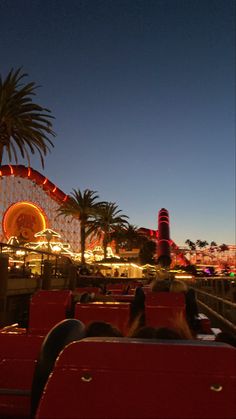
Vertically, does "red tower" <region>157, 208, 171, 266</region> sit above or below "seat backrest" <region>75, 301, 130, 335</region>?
above

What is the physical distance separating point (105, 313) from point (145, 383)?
11.6ft

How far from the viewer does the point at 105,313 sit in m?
5.03

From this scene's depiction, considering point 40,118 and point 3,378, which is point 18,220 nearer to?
point 40,118

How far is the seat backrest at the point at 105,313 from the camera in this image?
5.02 m

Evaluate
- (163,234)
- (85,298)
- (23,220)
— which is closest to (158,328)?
(85,298)

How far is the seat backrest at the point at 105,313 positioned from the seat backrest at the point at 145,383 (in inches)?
136

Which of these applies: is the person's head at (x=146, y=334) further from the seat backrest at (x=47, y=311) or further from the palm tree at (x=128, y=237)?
the palm tree at (x=128, y=237)

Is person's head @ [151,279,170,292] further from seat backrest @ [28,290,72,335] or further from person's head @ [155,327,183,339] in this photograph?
person's head @ [155,327,183,339]

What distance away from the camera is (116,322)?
5090mm

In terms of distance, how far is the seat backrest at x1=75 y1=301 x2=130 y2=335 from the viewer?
5.02 m

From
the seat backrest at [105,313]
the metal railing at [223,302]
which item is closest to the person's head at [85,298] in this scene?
the seat backrest at [105,313]

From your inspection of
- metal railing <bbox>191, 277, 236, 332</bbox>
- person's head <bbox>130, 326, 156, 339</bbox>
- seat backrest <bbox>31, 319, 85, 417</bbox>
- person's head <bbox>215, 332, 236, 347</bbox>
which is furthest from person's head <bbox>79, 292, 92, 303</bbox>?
metal railing <bbox>191, 277, 236, 332</bbox>

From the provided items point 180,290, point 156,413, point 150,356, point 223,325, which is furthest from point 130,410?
point 223,325

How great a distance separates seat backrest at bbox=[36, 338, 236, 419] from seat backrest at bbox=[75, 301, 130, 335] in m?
3.47
